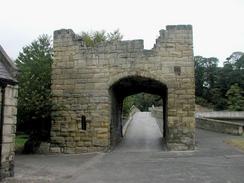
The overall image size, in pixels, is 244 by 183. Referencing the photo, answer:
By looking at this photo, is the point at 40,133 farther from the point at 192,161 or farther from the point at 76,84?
the point at 192,161

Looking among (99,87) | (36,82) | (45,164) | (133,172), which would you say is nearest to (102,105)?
(99,87)

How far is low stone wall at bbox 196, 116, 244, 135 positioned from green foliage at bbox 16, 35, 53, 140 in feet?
36.4

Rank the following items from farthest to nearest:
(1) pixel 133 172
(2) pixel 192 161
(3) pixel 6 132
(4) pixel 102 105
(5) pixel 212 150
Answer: (4) pixel 102 105, (5) pixel 212 150, (2) pixel 192 161, (1) pixel 133 172, (3) pixel 6 132

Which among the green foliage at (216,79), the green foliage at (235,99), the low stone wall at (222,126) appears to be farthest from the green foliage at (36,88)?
the green foliage at (216,79)

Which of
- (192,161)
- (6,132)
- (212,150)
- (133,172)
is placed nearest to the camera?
(6,132)

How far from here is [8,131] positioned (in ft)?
36.2

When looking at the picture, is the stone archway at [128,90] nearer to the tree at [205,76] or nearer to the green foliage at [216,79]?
the green foliage at [216,79]

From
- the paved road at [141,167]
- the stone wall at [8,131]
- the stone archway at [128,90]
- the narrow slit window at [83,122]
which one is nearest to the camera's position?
the paved road at [141,167]

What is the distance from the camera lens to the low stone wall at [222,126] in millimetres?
23108

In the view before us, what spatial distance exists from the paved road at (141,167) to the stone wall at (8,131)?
42 cm

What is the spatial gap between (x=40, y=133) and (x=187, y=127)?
271 inches

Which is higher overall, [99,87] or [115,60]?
[115,60]

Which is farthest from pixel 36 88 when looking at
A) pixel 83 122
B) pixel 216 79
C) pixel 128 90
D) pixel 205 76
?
pixel 205 76

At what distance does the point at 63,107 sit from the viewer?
18.1 m
